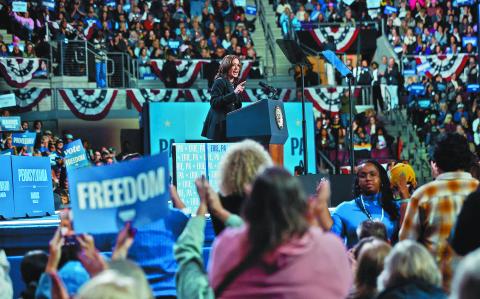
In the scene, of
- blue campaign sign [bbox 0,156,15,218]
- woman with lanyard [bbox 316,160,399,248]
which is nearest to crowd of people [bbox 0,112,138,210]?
blue campaign sign [bbox 0,156,15,218]

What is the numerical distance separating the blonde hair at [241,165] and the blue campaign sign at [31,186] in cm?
492

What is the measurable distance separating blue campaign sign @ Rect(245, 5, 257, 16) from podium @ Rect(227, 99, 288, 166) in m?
17.9

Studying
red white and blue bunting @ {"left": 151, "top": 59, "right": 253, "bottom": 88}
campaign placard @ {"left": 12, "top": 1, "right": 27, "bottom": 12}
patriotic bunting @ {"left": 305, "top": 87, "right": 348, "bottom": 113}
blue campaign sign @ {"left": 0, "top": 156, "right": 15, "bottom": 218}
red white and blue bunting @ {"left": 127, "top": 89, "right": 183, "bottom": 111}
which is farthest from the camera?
patriotic bunting @ {"left": 305, "top": 87, "right": 348, "bottom": 113}

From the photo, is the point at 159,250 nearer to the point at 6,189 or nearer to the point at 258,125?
the point at 258,125

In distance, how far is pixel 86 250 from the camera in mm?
4297

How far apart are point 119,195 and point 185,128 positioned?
15.7 metres

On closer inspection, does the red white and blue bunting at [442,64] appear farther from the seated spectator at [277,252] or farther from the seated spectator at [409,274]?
the seated spectator at [277,252]

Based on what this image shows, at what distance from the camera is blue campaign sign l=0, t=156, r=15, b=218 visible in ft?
30.0

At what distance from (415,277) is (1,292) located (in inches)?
96.2

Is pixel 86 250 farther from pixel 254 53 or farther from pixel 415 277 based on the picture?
pixel 254 53

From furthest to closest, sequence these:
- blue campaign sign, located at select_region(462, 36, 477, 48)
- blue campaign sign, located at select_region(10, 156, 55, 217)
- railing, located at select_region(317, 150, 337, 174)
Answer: blue campaign sign, located at select_region(462, 36, 477, 48) → railing, located at select_region(317, 150, 337, 174) → blue campaign sign, located at select_region(10, 156, 55, 217)

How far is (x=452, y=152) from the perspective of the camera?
5.22 meters

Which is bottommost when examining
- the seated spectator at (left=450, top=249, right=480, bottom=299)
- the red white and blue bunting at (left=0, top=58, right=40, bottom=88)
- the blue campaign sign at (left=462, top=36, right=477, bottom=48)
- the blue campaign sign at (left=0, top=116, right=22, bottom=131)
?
the seated spectator at (left=450, top=249, right=480, bottom=299)

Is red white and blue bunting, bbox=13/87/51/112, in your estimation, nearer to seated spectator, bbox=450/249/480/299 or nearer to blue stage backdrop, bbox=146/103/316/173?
blue stage backdrop, bbox=146/103/316/173
